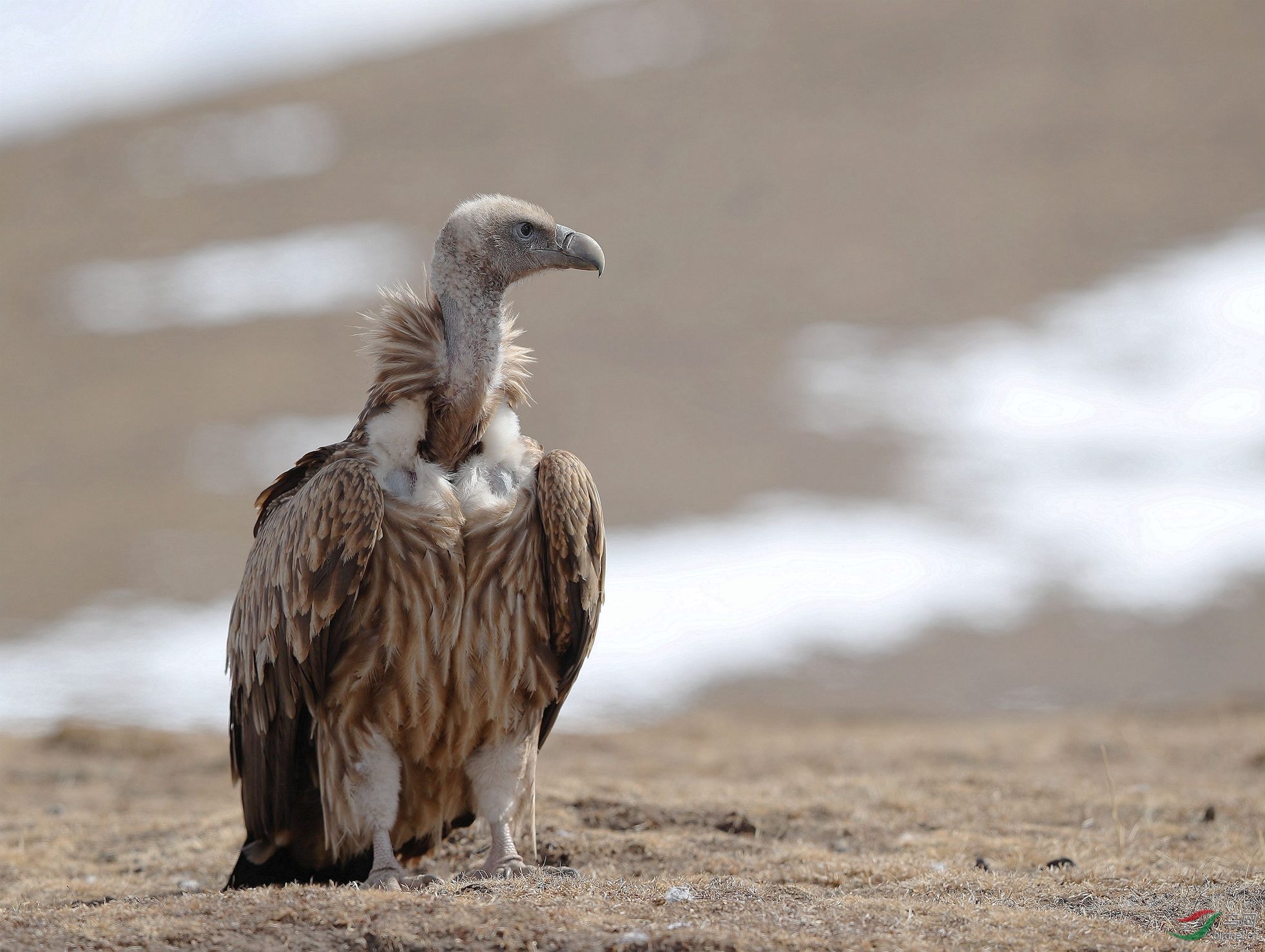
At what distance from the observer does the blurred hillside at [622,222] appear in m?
23.5

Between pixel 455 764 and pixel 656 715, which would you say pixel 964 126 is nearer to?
pixel 656 715

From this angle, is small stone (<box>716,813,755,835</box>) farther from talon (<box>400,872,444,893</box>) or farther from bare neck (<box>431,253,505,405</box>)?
bare neck (<box>431,253,505,405</box>)

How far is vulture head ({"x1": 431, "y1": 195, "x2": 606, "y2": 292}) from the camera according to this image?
5820 millimetres

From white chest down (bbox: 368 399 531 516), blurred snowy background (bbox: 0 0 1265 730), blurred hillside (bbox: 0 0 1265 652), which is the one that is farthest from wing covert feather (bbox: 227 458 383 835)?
blurred hillside (bbox: 0 0 1265 652)

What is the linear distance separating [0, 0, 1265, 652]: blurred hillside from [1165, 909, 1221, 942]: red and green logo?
16.2 metres

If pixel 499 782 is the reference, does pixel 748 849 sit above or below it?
below

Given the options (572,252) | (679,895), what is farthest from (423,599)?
(572,252)

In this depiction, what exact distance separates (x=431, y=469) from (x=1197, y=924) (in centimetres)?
324

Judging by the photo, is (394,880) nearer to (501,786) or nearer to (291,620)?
(501,786)

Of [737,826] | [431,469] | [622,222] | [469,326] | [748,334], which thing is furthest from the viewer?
[622,222]

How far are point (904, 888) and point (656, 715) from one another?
34.1ft

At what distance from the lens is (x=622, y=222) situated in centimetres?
3444

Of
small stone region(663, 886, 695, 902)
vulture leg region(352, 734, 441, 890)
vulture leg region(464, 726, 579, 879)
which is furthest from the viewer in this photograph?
vulture leg region(464, 726, 579, 879)

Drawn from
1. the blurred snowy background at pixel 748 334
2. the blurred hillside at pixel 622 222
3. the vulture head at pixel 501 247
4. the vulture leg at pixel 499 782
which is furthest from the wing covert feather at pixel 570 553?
the blurred hillside at pixel 622 222
